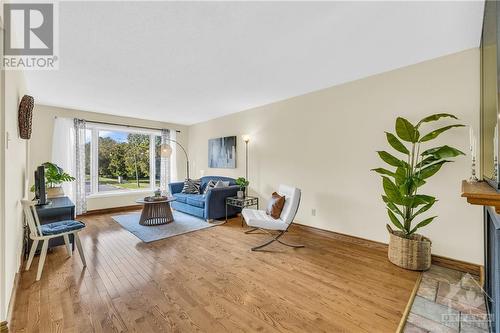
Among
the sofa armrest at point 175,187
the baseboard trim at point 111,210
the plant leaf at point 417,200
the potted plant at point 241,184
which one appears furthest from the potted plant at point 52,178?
the plant leaf at point 417,200

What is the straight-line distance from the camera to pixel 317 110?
3.71m

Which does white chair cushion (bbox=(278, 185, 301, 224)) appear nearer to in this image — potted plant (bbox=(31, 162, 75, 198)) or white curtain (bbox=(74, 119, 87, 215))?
potted plant (bbox=(31, 162, 75, 198))

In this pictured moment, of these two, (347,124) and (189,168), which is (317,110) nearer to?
(347,124)

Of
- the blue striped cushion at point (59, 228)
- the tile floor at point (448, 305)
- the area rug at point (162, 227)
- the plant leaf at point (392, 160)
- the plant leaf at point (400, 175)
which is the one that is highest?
the plant leaf at point (392, 160)

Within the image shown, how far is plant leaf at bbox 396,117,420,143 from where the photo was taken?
7.86 ft

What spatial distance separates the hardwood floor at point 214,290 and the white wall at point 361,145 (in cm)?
66

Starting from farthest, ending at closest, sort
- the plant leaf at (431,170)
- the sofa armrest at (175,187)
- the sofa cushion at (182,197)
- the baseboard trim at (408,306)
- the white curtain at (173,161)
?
the white curtain at (173,161), the sofa armrest at (175,187), the sofa cushion at (182,197), the plant leaf at (431,170), the baseboard trim at (408,306)

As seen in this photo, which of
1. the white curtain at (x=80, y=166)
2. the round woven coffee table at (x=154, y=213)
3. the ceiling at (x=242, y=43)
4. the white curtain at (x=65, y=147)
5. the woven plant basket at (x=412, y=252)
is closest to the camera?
the ceiling at (x=242, y=43)

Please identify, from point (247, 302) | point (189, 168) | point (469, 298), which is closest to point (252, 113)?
point (189, 168)

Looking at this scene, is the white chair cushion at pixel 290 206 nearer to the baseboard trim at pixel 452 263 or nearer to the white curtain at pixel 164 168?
the baseboard trim at pixel 452 263

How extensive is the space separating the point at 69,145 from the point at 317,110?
5.29 metres

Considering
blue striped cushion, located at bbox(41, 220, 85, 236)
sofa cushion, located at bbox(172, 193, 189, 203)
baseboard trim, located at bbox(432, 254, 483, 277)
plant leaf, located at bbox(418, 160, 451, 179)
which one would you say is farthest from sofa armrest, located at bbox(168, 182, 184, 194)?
baseboard trim, located at bbox(432, 254, 483, 277)

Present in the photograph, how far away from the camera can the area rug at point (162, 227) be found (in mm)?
3607

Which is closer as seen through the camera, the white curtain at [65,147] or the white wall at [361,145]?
the white wall at [361,145]
